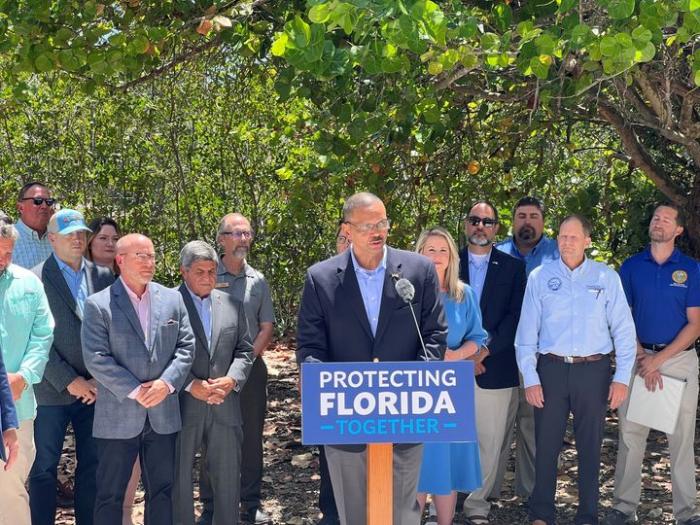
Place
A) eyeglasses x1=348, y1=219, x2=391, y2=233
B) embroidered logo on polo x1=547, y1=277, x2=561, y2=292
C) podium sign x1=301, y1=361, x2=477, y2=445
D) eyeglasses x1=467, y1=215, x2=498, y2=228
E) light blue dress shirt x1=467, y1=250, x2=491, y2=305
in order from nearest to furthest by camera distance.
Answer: podium sign x1=301, y1=361, x2=477, y2=445 < eyeglasses x1=348, y1=219, x2=391, y2=233 < embroidered logo on polo x1=547, y1=277, x2=561, y2=292 < light blue dress shirt x1=467, y1=250, x2=491, y2=305 < eyeglasses x1=467, y1=215, x2=498, y2=228

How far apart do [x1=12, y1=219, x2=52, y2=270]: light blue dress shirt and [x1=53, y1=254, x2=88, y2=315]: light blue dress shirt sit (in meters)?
0.54

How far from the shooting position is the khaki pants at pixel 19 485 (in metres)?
5.68

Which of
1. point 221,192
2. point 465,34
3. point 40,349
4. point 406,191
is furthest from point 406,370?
point 221,192

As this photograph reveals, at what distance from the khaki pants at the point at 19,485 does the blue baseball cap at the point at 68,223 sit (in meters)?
1.25

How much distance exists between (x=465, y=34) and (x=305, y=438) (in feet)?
7.60

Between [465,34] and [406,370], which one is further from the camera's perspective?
[465,34]

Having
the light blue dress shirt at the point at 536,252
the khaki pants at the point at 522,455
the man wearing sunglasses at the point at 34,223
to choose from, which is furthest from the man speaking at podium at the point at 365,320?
the man wearing sunglasses at the point at 34,223

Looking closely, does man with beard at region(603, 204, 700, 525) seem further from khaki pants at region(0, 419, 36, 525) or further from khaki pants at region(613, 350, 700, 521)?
khaki pants at region(0, 419, 36, 525)

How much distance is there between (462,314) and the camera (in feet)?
22.1

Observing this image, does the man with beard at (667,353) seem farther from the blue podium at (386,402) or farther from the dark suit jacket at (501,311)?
the blue podium at (386,402)

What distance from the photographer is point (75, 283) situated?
6.57 m

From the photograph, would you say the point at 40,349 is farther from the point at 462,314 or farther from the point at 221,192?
the point at 221,192

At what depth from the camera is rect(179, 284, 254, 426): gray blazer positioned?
6.45 metres

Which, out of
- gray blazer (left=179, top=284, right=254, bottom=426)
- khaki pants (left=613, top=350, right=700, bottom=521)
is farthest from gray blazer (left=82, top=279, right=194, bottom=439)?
khaki pants (left=613, top=350, right=700, bottom=521)
